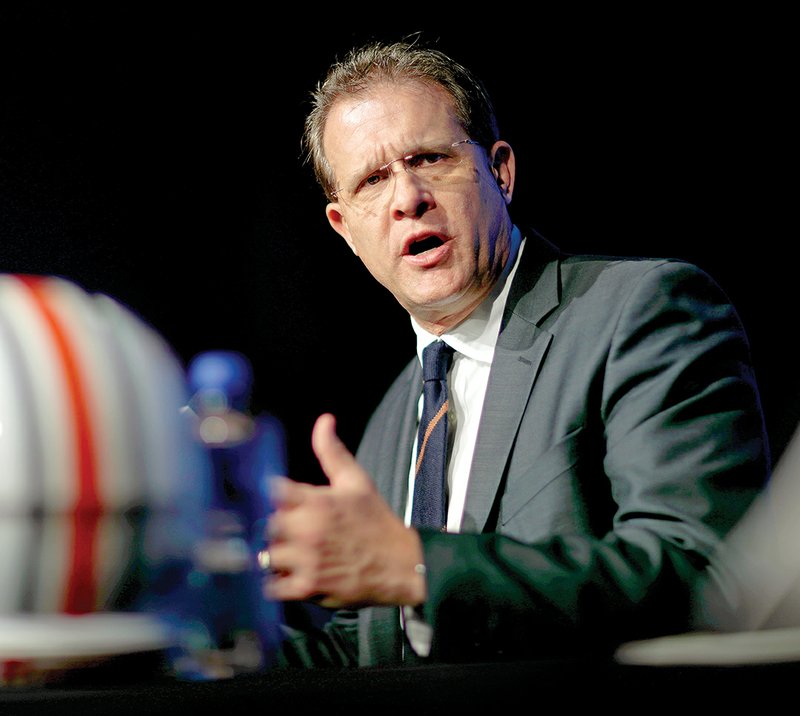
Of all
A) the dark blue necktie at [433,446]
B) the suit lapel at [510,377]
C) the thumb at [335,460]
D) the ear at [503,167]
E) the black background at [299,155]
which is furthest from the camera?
the black background at [299,155]

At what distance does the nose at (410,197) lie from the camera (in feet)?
5.25

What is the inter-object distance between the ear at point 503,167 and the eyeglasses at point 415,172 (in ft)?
0.31

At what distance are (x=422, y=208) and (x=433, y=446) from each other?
1.51ft

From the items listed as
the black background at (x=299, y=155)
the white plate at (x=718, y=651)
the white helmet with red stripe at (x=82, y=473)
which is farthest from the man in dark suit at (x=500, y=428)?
the black background at (x=299, y=155)

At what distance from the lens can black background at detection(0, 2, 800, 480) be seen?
2594 mm

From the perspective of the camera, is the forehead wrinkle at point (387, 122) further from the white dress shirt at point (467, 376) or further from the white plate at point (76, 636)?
the white plate at point (76, 636)

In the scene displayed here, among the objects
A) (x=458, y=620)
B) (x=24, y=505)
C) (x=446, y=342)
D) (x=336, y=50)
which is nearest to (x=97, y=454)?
(x=24, y=505)

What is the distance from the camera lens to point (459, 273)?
158 centimetres

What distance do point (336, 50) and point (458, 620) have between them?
232 centimetres

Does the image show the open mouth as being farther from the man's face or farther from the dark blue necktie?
the dark blue necktie

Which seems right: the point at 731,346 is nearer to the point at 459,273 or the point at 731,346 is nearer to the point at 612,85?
the point at 459,273

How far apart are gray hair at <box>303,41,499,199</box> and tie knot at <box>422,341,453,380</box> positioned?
449 mm

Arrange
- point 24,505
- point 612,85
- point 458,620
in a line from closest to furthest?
point 24,505
point 458,620
point 612,85

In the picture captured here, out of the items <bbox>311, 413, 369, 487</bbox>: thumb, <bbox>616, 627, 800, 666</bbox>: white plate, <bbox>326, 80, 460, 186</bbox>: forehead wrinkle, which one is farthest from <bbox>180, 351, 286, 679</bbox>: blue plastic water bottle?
<bbox>616, 627, 800, 666</bbox>: white plate
